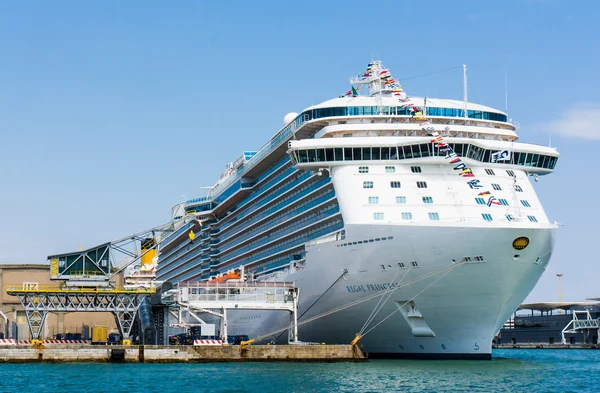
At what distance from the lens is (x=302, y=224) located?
57938 millimetres

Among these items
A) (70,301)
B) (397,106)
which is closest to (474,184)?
(397,106)

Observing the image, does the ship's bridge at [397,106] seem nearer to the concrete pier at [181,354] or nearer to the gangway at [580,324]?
the concrete pier at [181,354]

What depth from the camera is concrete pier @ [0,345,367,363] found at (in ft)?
161

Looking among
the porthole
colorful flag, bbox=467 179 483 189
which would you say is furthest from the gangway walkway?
the porthole

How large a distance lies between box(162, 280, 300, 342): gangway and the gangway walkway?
2093 millimetres

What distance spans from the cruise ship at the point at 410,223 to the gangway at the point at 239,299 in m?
1.58

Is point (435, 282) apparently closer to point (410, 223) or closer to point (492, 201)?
point (410, 223)

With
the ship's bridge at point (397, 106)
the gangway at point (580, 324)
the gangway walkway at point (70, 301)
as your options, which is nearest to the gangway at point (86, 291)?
the gangway walkway at point (70, 301)

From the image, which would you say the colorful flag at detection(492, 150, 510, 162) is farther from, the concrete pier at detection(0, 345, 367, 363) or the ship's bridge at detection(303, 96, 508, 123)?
the concrete pier at detection(0, 345, 367, 363)

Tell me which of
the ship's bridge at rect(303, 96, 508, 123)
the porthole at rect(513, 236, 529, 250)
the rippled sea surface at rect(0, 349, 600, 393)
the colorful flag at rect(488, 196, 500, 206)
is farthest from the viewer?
the ship's bridge at rect(303, 96, 508, 123)

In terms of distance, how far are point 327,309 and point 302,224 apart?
656 cm

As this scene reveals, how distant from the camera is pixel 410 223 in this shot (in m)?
47.3

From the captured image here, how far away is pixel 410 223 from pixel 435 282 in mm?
3288

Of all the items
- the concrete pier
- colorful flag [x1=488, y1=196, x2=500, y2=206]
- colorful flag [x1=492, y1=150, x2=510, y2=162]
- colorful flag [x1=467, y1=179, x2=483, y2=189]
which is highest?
colorful flag [x1=492, y1=150, x2=510, y2=162]
